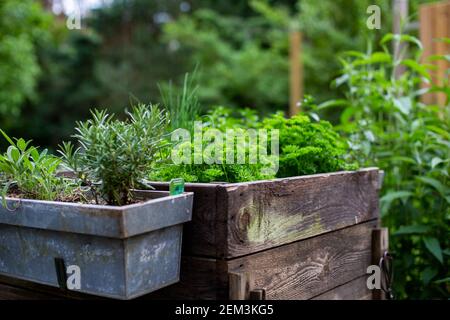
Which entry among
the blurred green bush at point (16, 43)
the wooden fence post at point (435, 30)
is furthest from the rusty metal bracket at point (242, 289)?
the blurred green bush at point (16, 43)

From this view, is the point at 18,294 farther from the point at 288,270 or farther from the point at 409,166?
the point at 409,166

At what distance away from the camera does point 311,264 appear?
1.62m

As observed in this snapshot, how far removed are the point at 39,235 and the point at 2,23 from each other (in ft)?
25.5

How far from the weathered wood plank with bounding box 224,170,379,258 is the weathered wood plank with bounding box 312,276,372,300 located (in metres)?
0.20

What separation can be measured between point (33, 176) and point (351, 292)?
108 centimetres

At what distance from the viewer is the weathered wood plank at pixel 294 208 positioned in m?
1.33

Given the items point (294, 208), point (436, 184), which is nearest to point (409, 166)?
point (436, 184)

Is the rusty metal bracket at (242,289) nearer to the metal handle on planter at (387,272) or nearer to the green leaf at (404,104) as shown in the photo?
the metal handle on planter at (387,272)

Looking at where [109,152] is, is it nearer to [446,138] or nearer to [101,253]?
[101,253]

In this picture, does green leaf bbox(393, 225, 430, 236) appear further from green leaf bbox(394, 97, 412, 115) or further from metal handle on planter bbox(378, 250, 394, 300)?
green leaf bbox(394, 97, 412, 115)

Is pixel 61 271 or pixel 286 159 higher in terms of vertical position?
pixel 286 159

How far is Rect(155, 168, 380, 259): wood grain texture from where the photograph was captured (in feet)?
4.32

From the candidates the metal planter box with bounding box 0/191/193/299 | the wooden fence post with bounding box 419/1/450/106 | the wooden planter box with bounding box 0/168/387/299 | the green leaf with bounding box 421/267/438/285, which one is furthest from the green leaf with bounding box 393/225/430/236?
the wooden fence post with bounding box 419/1/450/106
